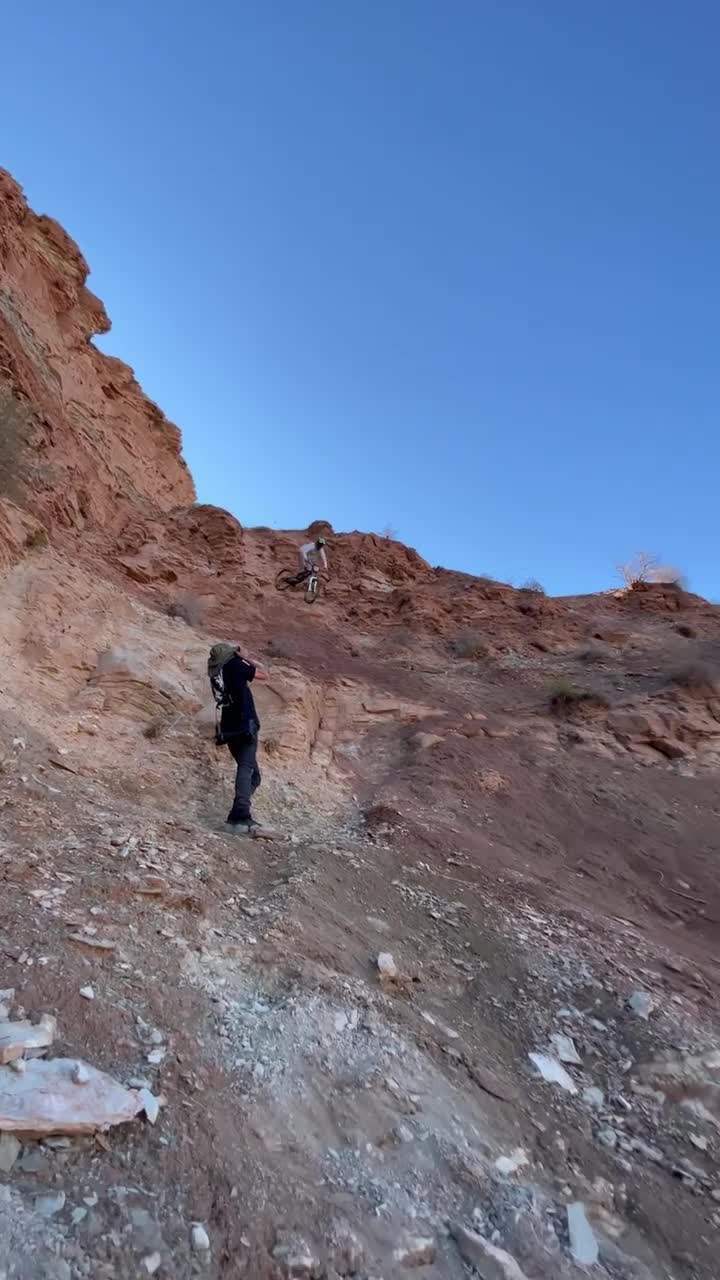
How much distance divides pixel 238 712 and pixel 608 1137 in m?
4.34

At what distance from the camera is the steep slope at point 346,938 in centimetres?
244

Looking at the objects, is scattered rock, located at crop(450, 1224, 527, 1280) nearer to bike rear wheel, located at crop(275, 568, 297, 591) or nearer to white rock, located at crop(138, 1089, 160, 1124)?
white rock, located at crop(138, 1089, 160, 1124)

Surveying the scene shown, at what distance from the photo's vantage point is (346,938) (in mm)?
4504

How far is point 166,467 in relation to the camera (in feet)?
58.0

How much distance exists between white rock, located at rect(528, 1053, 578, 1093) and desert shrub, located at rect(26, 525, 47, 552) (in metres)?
7.96

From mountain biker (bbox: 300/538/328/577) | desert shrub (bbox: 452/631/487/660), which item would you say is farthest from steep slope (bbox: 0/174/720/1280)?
mountain biker (bbox: 300/538/328/577)

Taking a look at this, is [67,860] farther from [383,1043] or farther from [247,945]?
[383,1043]

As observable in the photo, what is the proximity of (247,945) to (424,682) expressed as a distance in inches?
315

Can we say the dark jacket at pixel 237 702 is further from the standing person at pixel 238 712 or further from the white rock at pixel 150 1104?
the white rock at pixel 150 1104

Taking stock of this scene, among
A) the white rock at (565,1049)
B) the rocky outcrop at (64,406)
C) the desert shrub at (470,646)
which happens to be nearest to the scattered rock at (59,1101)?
the white rock at (565,1049)

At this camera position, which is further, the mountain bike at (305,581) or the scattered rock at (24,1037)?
the mountain bike at (305,581)

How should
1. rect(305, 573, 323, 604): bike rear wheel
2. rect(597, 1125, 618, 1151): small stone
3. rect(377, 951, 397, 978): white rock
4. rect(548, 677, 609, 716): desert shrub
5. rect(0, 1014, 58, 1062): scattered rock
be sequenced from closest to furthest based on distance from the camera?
rect(0, 1014, 58, 1062): scattered rock, rect(597, 1125, 618, 1151): small stone, rect(377, 951, 397, 978): white rock, rect(548, 677, 609, 716): desert shrub, rect(305, 573, 323, 604): bike rear wheel

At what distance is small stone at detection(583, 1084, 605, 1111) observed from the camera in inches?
140

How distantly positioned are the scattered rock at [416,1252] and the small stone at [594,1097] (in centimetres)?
145
